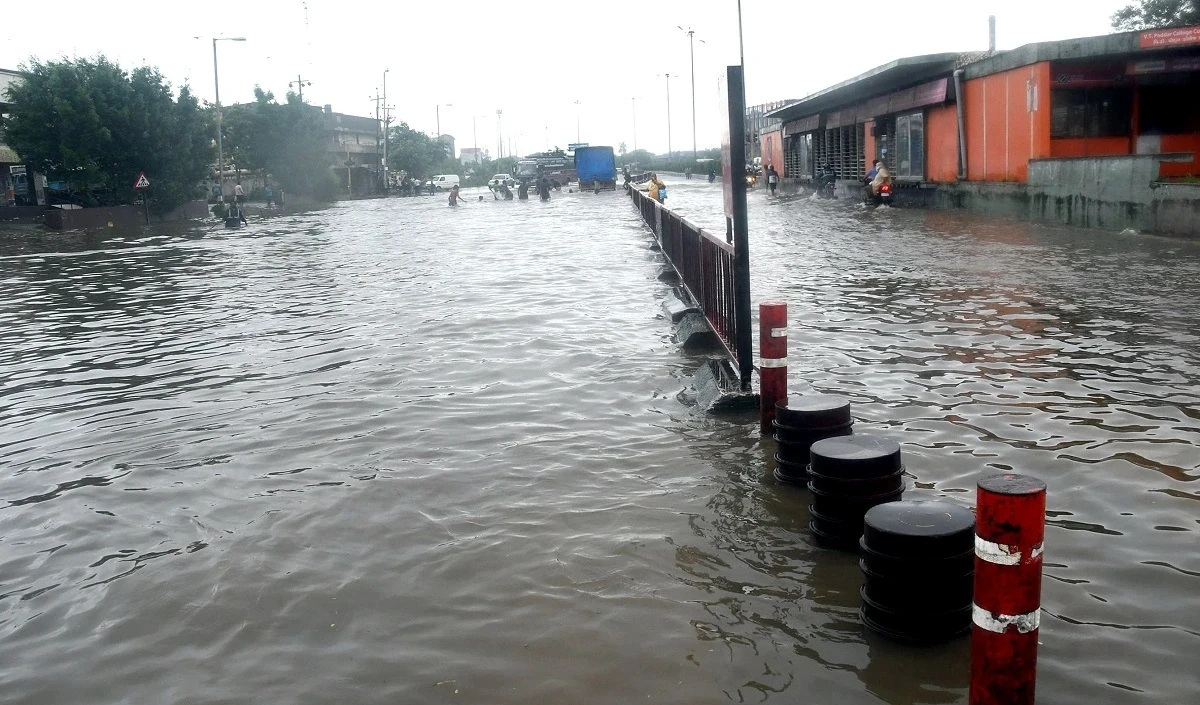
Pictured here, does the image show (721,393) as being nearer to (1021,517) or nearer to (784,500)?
(784,500)

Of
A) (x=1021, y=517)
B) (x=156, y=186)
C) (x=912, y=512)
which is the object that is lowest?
(x=912, y=512)

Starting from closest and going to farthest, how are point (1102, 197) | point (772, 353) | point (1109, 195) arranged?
point (772, 353) < point (1109, 195) < point (1102, 197)

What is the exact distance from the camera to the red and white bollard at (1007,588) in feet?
9.78

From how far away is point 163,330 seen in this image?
40.7 feet

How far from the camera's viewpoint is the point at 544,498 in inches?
226

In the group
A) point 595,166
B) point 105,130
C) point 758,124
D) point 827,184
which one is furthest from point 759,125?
point 105,130

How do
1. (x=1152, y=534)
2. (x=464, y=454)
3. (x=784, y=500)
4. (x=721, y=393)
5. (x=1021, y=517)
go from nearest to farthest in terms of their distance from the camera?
(x=1021, y=517) < (x=1152, y=534) < (x=784, y=500) < (x=464, y=454) < (x=721, y=393)

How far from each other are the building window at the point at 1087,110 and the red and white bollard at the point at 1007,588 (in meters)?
22.1

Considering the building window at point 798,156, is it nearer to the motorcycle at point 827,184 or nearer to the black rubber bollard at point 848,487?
the motorcycle at point 827,184

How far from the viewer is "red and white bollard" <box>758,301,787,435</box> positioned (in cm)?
634

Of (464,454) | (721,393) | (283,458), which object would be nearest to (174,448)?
(283,458)

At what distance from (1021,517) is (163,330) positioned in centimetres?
1148

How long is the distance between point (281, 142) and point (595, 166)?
75.1 feet

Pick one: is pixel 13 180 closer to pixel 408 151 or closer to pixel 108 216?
pixel 108 216
